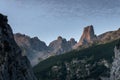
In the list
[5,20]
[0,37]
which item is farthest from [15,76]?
[5,20]

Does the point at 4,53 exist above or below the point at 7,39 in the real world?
below

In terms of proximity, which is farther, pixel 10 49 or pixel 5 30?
pixel 5 30

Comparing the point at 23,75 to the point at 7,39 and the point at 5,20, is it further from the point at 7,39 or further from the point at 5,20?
the point at 5,20

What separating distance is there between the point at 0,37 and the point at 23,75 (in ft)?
66.1

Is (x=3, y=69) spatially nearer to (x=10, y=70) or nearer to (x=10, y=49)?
(x=10, y=70)

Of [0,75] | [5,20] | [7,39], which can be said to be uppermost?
[5,20]

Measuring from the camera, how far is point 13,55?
384 ft

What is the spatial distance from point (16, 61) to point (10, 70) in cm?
1587

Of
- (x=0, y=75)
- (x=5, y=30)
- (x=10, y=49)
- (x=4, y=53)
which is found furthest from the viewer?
(x=5, y=30)

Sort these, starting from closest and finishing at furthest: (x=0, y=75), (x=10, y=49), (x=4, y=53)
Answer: (x=0, y=75) < (x=4, y=53) < (x=10, y=49)

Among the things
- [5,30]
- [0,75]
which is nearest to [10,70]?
[0,75]

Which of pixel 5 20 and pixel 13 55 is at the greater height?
pixel 5 20

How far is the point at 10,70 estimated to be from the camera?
105312mm

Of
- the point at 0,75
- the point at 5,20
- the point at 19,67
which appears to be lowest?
the point at 0,75
